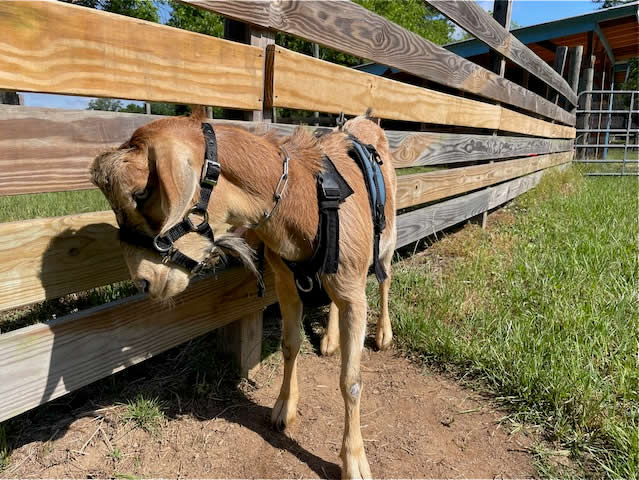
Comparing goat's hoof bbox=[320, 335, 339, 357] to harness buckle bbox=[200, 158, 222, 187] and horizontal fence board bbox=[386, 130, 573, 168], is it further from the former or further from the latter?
harness buckle bbox=[200, 158, 222, 187]

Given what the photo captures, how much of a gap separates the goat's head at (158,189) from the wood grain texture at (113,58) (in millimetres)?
402

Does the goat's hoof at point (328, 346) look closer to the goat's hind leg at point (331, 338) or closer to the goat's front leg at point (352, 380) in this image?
the goat's hind leg at point (331, 338)

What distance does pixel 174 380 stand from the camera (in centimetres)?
260

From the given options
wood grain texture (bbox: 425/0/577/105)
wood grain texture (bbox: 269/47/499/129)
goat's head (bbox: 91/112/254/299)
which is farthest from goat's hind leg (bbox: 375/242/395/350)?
wood grain texture (bbox: 425/0/577/105)

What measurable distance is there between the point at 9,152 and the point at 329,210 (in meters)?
1.25

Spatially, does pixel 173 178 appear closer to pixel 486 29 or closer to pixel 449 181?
pixel 449 181

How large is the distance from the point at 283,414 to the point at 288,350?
34cm

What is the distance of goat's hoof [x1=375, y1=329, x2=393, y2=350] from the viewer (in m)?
3.21

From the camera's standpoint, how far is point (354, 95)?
10.4 feet

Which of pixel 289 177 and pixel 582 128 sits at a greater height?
pixel 582 128

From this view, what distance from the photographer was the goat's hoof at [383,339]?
3.21m

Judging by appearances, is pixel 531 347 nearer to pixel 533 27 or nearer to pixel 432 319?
pixel 432 319

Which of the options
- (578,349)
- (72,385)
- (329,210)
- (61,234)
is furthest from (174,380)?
(578,349)

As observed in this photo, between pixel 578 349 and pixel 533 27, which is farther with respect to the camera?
pixel 533 27
